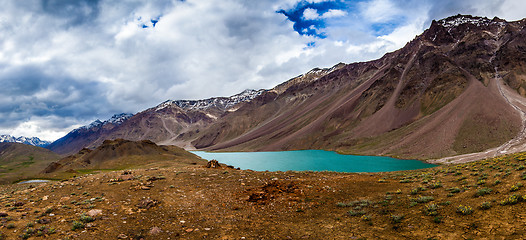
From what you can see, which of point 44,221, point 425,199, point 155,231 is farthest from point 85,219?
point 425,199

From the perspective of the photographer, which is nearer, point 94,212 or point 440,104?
point 94,212

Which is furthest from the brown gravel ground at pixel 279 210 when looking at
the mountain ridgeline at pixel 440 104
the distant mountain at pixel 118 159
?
the mountain ridgeline at pixel 440 104

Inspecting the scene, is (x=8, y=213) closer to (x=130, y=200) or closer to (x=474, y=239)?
(x=130, y=200)

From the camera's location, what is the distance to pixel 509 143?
222ft

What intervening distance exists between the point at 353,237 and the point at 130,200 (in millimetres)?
12251

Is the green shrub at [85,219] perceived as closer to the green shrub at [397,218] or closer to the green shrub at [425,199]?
the green shrub at [397,218]

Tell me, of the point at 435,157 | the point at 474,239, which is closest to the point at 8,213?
the point at 474,239

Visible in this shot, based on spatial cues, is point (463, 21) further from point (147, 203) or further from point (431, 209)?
point (147, 203)

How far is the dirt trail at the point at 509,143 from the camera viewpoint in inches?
2443

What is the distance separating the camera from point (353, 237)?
9.12 meters

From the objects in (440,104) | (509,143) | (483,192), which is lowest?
(509,143)

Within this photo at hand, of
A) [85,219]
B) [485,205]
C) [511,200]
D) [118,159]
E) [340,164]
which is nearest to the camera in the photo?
[511,200]

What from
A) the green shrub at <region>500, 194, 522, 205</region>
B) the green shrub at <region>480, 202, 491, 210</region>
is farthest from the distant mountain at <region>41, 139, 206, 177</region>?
the green shrub at <region>500, 194, 522, 205</region>

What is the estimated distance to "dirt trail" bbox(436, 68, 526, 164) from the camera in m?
62.1
